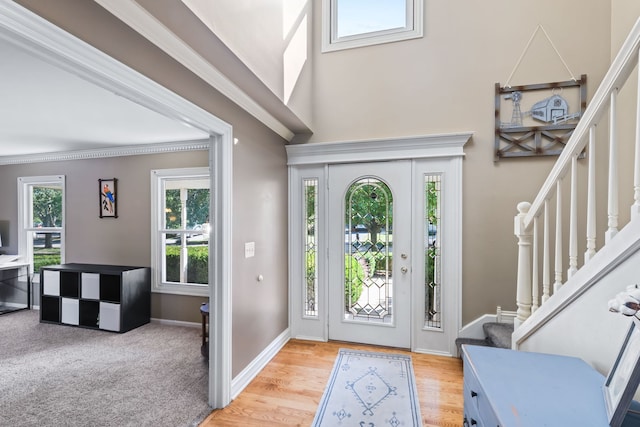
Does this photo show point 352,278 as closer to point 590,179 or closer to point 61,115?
point 590,179

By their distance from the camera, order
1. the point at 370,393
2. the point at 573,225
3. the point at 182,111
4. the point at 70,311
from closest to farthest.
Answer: the point at 573,225 → the point at 182,111 → the point at 370,393 → the point at 70,311

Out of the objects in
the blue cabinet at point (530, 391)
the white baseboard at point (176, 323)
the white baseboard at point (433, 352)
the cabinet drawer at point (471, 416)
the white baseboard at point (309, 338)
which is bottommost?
the white baseboard at point (176, 323)

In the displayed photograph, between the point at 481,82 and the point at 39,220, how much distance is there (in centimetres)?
639

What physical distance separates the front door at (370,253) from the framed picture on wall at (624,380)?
1.97m

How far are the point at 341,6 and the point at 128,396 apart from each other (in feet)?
14.0

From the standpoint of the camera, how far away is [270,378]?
2477mm

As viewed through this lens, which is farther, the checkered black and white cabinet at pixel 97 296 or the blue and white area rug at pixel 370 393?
the checkered black and white cabinet at pixel 97 296

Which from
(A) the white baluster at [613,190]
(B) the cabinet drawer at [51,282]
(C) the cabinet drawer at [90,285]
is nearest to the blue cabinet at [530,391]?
(A) the white baluster at [613,190]

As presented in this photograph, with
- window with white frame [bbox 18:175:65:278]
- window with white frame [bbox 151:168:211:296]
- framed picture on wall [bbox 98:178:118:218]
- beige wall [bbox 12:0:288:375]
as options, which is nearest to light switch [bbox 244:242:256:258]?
beige wall [bbox 12:0:288:375]

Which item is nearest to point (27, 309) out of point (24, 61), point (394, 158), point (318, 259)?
point (24, 61)

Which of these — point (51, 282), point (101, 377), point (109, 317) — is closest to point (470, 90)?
point (101, 377)

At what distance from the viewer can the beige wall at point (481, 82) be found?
266 cm

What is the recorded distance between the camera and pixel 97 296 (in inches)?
144

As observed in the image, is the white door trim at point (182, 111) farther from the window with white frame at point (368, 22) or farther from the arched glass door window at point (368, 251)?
the window with white frame at point (368, 22)
